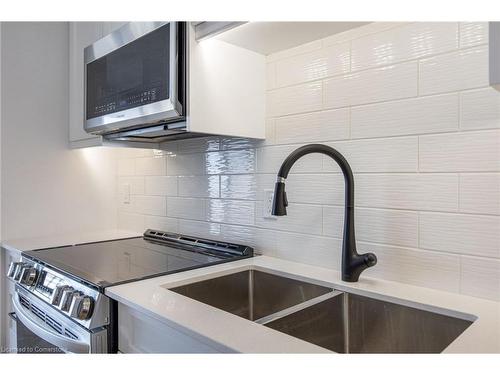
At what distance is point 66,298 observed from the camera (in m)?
1.10

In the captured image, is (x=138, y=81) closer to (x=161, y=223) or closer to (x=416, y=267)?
(x=161, y=223)

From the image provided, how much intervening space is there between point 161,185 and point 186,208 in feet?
0.78

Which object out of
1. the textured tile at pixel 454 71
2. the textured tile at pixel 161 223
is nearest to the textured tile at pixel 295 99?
the textured tile at pixel 454 71

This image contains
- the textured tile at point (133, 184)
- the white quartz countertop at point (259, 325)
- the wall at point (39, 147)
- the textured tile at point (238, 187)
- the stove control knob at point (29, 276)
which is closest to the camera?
the white quartz countertop at point (259, 325)

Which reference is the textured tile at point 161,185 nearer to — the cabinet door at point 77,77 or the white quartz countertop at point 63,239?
the white quartz countertop at point 63,239

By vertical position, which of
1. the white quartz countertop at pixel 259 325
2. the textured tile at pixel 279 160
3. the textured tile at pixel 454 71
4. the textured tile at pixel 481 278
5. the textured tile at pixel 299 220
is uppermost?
the textured tile at pixel 454 71

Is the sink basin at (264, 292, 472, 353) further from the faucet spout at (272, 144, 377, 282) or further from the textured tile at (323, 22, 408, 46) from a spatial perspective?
the textured tile at (323, 22, 408, 46)

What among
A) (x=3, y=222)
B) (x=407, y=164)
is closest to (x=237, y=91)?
(x=407, y=164)

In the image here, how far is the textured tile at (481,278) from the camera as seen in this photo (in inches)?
35.4

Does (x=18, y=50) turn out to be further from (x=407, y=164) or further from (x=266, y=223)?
(x=407, y=164)

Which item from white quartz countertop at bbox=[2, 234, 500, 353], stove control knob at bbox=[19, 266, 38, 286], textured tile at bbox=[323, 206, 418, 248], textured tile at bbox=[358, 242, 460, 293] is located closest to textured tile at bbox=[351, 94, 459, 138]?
textured tile at bbox=[323, 206, 418, 248]

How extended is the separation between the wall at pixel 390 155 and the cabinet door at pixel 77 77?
2.92 ft

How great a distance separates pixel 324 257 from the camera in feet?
4.04

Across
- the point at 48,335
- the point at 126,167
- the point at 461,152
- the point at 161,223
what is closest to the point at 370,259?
the point at 461,152
